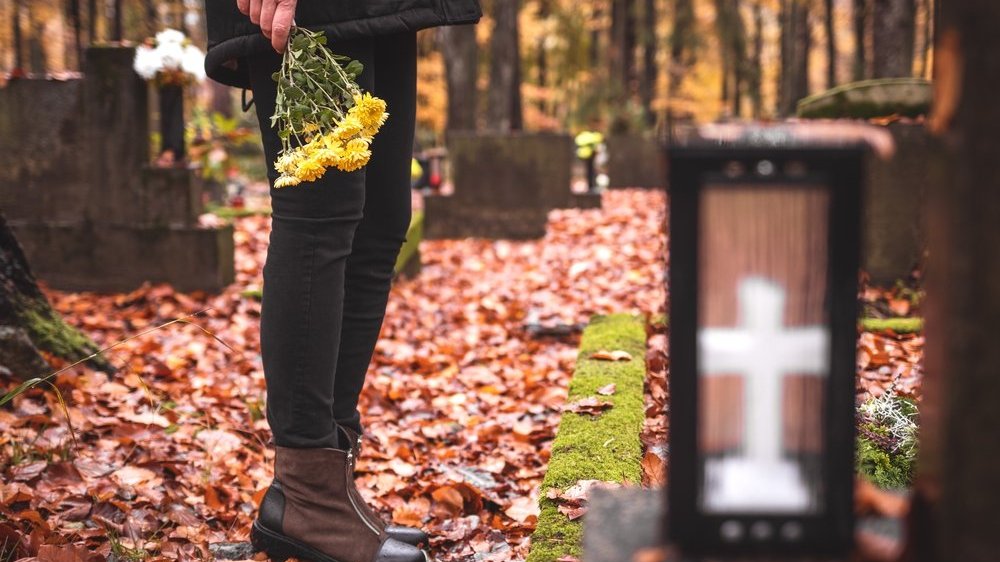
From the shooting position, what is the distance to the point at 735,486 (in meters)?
1.06

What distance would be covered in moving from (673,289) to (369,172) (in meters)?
1.21

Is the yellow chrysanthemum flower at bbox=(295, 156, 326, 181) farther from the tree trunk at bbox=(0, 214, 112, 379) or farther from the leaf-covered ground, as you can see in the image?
the tree trunk at bbox=(0, 214, 112, 379)

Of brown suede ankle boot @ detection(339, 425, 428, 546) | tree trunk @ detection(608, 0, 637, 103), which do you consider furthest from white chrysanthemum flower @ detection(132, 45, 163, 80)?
tree trunk @ detection(608, 0, 637, 103)

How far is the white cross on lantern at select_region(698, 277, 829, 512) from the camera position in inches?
41.7

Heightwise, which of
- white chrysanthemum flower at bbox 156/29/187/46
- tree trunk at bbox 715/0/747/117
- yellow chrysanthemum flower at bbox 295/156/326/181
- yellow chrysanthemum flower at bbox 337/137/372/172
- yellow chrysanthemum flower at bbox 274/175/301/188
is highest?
tree trunk at bbox 715/0/747/117

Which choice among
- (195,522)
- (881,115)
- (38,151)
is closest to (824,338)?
(195,522)

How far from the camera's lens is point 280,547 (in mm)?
2055

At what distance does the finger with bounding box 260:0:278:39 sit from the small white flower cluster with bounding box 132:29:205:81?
4.01m

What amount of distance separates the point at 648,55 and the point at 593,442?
20.8 m

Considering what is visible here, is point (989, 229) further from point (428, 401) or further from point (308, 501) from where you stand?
point (428, 401)

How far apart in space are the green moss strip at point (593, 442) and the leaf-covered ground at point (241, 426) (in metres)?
0.23

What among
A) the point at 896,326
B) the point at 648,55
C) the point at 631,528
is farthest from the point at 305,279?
the point at 648,55

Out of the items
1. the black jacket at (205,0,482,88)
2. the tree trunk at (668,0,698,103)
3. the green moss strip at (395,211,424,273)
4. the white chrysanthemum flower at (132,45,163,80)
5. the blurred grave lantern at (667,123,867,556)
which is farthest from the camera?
the tree trunk at (668,0,698,103)

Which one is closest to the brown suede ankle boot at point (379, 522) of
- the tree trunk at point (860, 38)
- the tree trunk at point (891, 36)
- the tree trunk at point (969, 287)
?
the tree trunk at point (969, 287)
